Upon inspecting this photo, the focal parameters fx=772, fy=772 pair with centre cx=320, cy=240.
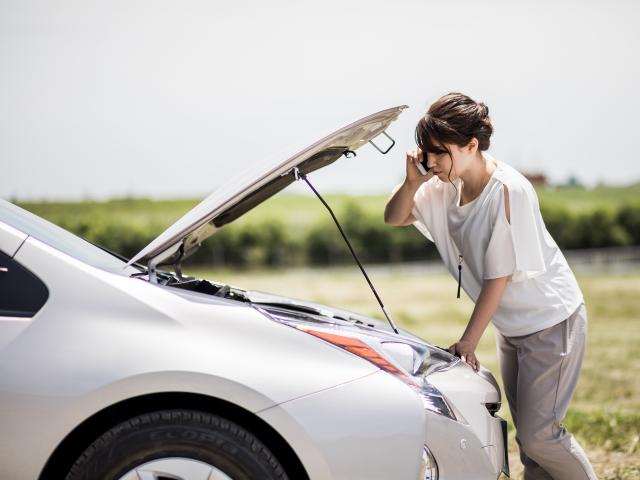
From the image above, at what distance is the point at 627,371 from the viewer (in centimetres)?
897

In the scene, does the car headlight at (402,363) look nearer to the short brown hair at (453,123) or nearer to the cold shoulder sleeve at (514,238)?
the cold shoulder sleeve at (514,238)

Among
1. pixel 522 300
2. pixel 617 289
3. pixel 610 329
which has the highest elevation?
pixel 522 300

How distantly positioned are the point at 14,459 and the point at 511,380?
2246 mm

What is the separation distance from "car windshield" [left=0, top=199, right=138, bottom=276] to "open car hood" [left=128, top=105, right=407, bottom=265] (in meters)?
0.14

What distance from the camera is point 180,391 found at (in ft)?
7.71

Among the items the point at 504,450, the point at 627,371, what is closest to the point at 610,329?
the point at 627,371

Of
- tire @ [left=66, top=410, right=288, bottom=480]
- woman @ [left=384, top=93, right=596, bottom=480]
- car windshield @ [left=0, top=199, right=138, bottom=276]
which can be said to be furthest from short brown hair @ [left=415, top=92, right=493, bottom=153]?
tire @ [left=66, top=410, right=288, bottom=480]

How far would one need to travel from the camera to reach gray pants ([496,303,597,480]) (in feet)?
10.9

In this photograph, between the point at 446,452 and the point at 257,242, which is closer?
the point at 446,452

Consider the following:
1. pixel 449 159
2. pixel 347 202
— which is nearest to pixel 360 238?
pixel 347 202

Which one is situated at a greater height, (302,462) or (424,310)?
(302,462)

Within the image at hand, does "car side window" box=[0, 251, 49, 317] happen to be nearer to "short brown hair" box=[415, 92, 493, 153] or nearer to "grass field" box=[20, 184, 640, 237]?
"short brown hair" box=[415, 92, 493, 153]

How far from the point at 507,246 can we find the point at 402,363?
0.80 meters

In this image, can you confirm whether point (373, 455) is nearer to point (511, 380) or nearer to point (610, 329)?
point (511, 380)
